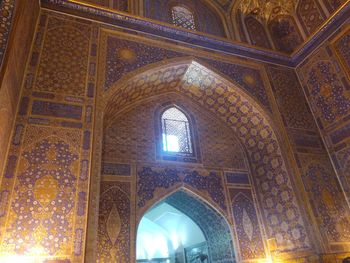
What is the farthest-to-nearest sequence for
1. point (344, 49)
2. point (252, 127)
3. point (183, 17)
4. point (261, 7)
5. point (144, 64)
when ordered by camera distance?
point (261, 7) < point (183, 17) < point (252, 127) < point (344, 49) < point (144, 64)

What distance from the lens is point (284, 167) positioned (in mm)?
6500

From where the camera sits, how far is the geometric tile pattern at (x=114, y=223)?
514cm

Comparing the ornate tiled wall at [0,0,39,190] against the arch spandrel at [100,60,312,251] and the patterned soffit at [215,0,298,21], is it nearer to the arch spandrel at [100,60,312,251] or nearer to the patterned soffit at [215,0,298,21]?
the arch spandrel at [100,60,312,251]

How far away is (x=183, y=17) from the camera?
26.8ft

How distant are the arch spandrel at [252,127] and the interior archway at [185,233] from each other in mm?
1150

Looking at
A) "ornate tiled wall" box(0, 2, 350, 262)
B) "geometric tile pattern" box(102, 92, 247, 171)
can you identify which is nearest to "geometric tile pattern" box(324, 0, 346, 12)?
"ornate tiled wall" box(0, 2, 350, 262)

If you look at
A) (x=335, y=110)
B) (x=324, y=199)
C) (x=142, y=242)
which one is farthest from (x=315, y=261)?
(x=142, y=242)

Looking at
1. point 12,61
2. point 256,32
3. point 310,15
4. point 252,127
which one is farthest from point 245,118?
point 12,61

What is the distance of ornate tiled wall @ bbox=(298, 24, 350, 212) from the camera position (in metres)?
6.51

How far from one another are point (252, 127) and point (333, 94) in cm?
202

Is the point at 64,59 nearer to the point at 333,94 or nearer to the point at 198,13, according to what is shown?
the point at 198,13

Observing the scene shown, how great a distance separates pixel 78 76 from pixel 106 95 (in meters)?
0.60

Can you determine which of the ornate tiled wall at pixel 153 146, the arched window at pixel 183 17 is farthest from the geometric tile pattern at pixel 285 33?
the arched window at pixel 183 17

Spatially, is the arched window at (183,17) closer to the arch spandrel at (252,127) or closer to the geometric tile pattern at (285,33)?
the arch spandrel at (252,127)
